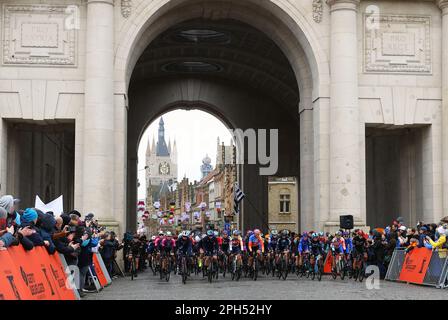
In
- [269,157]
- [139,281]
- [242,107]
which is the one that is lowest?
[139,281]

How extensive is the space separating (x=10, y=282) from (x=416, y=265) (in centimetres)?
1494

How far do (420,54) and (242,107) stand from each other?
20.7 m

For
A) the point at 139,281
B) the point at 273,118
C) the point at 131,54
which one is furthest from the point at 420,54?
the point at 273,118

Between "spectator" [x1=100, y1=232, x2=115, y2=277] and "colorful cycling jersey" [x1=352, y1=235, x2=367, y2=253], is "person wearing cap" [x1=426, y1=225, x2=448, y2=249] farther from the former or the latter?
"spectator" [x1=100, y1=232, x2=115, y2=277]

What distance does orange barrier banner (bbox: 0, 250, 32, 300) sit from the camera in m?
11.0

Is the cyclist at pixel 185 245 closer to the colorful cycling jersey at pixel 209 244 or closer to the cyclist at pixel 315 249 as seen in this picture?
the colorful cycling jersey at pixel 209 244

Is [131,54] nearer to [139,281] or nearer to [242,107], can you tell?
[139,281]

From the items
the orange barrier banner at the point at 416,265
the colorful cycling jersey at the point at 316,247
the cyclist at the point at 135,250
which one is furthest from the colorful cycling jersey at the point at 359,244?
the cyclist at the point at 135,250

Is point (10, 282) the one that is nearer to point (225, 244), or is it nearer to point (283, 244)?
point (225, 244)

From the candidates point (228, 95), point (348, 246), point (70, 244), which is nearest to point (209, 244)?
point (348, 246)

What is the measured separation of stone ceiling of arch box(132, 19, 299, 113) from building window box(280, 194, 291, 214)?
1611 inches

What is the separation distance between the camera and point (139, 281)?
993 inches

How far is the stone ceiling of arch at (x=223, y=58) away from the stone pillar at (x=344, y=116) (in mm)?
9452

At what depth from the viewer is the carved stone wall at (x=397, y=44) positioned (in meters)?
31.8
